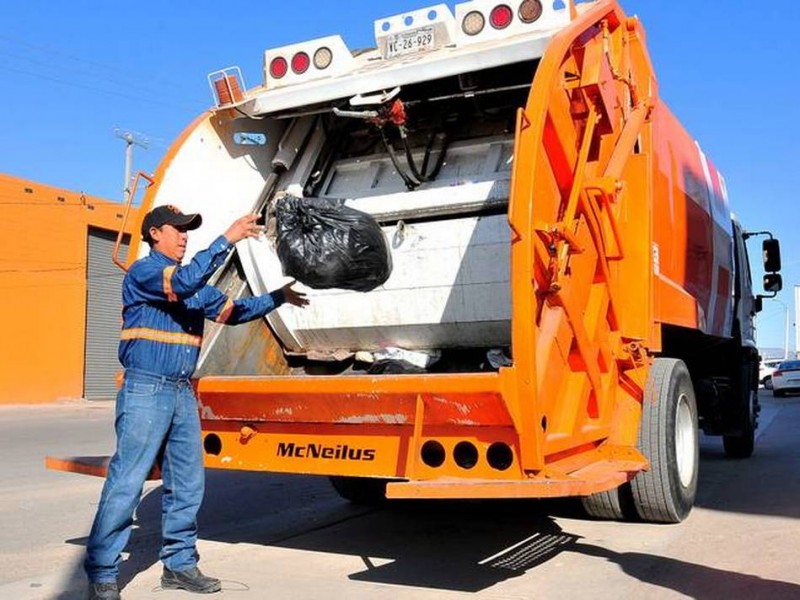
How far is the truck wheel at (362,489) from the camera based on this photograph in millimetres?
6801

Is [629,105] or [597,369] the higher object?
[629,105]

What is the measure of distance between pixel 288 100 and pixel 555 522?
3314 mm

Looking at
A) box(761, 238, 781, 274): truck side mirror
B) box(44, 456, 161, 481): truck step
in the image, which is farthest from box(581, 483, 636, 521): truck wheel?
box(761, 238, 781, 274): truck side mirror

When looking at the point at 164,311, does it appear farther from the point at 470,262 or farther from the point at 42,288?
the point at 42,288

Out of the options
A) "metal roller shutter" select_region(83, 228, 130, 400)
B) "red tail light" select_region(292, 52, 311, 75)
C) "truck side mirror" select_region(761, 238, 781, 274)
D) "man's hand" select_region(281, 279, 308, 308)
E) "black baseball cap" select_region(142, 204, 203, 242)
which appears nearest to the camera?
"black baseball cap" select_region(142, 204, 203, 242)

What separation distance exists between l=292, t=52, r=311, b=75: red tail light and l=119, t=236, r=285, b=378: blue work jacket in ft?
5.67

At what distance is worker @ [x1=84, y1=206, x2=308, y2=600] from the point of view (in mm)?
3955

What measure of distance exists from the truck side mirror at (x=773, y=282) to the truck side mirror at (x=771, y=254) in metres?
0.09

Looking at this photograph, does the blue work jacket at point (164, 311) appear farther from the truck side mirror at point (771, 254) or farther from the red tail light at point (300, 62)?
the truck side mirror at point (771, 254)

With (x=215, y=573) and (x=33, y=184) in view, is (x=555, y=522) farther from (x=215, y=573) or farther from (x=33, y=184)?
(x=33, y=184)

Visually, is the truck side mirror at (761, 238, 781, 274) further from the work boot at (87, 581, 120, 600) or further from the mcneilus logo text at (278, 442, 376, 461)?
the work boot at (87, 581, 120, 600)

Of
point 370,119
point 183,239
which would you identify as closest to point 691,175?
point 370,119

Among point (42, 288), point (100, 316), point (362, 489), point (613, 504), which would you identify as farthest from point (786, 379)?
point (613, 504)

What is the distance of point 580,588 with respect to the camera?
4.29 m
